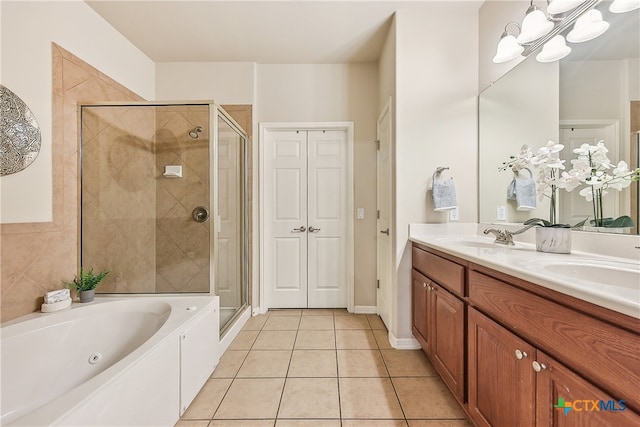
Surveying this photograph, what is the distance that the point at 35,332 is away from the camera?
130cm

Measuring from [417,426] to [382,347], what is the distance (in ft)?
2.48

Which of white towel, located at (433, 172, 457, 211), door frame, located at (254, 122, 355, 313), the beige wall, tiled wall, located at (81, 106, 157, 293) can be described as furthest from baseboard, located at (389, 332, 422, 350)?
tiled wall, located at (81, 106, 157, 293)

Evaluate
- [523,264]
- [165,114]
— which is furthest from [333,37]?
[523,264]

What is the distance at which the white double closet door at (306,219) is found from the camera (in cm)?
283

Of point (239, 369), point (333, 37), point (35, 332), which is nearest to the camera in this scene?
point (35, 332)

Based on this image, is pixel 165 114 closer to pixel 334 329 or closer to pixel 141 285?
pixel 141 285

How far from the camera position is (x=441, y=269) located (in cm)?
152

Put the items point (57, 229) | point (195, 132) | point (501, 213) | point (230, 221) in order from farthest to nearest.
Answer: point (230, 221)
point (195, 132)
point (501, 213)
point (57, 229)

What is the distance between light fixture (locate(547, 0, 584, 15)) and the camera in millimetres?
1220

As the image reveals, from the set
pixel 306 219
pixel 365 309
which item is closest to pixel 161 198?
pixel 306 219

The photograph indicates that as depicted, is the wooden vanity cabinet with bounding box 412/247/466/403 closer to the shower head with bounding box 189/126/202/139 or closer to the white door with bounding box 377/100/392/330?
the white door with bounding box 377/100/392/330

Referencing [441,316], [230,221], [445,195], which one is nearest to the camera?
[441,316]

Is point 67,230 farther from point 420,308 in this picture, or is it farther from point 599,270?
point 599,270

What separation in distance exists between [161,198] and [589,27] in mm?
2951
